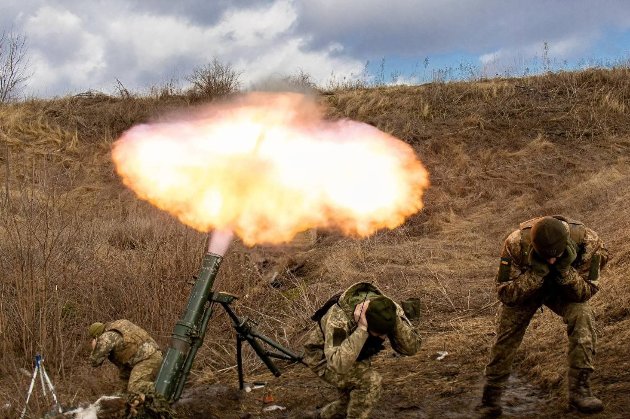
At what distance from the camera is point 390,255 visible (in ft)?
39.8

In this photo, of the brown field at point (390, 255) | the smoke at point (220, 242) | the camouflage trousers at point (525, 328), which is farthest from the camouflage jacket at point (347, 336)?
the smoke at point (220, 242)

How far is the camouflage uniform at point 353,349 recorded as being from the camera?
4.57 meters

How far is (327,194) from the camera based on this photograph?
948cm

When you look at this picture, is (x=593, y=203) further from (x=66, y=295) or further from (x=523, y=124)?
(x=66, y=295)

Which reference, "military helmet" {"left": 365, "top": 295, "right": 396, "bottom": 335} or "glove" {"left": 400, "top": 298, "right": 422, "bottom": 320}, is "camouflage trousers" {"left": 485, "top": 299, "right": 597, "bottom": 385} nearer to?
"glove" {"left": 400, "top": 298, "right": 422, "bottom": 320}

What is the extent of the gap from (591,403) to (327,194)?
5296 mm

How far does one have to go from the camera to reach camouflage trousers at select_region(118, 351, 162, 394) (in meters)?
5.56

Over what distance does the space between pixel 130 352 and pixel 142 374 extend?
230mm

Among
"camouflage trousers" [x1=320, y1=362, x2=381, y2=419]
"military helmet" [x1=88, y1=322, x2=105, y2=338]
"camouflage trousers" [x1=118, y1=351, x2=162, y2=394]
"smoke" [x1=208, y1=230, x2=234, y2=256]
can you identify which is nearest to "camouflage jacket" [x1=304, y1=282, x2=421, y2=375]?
"camouflage trousers" [x1=320, y1=362, x2=381, y2=419]

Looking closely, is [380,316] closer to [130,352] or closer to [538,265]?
[538,265]

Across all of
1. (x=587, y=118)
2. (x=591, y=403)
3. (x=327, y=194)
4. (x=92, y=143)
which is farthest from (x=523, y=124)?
(x=591, y=403)

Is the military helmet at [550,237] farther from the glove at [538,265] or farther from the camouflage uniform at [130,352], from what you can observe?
the camouflage uniform at [130,352]

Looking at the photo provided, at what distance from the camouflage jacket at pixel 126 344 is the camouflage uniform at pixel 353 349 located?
5.22 feet

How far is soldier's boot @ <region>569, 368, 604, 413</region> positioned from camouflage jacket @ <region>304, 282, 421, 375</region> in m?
1.16
